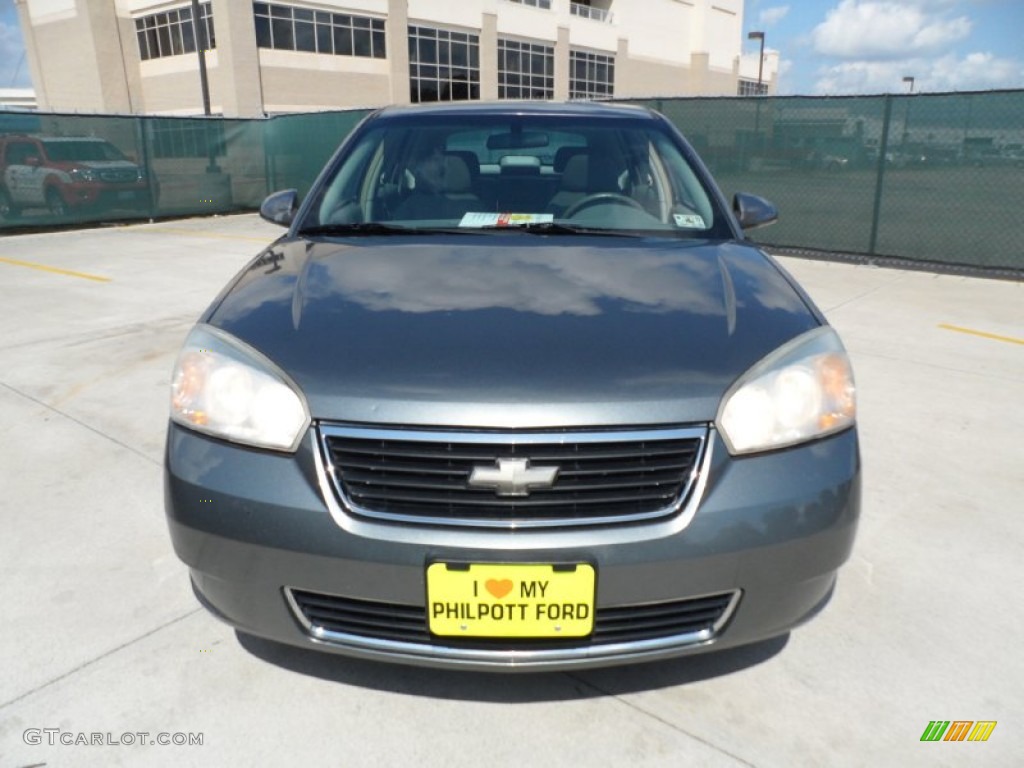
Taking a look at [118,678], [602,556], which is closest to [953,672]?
[602,556]

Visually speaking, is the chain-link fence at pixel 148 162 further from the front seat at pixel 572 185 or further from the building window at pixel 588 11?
the building window at pixel 588 11

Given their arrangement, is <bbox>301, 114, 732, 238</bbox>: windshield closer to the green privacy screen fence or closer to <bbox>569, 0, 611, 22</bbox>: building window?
the green privacy screen fence

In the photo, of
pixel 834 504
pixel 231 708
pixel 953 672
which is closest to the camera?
pixel 834 504

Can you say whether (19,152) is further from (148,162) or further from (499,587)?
(499,587)

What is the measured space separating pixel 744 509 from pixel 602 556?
33 cm

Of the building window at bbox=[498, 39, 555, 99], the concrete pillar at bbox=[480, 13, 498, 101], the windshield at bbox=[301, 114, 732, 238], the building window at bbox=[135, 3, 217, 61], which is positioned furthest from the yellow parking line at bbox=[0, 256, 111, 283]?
the building window at bbox=[498, 39, 555, 99]

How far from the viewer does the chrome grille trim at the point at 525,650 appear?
1.74m

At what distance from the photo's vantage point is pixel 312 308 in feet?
6.88

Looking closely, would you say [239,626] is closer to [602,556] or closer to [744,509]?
[602,556]

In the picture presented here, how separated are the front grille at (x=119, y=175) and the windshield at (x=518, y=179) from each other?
12.3 metres

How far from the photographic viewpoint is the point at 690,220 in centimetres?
290

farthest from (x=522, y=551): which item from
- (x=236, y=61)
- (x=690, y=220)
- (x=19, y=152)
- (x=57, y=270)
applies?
(x=236, y=61)

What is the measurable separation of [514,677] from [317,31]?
125 feet
